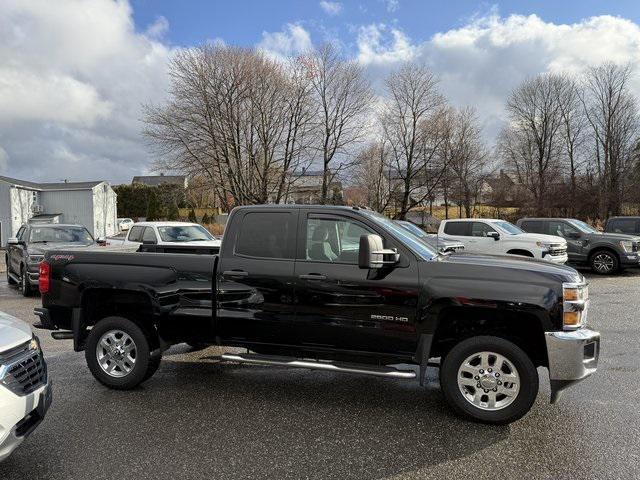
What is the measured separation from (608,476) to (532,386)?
86 centimetres

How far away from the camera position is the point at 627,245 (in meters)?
14.8

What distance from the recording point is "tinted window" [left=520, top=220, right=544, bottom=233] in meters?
16.1

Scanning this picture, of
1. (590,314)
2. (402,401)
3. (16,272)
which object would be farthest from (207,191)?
(402,401)

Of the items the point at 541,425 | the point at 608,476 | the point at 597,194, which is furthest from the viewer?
the point at 597,194

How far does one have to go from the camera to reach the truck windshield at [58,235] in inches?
502

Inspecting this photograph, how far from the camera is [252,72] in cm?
3384

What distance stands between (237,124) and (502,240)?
25.1 meters

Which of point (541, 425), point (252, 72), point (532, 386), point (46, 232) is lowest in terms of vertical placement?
point (541, 425)

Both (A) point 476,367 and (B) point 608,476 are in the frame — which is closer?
(B) point 608,476

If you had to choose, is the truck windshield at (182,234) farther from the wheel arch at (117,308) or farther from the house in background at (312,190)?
the house in background at (312,190)

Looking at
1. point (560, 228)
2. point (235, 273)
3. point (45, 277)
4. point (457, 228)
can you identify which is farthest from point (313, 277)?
point (560, 228)

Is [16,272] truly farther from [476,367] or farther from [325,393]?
[476,367]

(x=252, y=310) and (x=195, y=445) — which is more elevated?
(x=252, y=310)

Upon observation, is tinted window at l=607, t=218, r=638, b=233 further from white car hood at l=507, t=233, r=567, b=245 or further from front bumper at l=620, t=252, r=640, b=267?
white car hood at l=507, t=233, r=567, b=245
